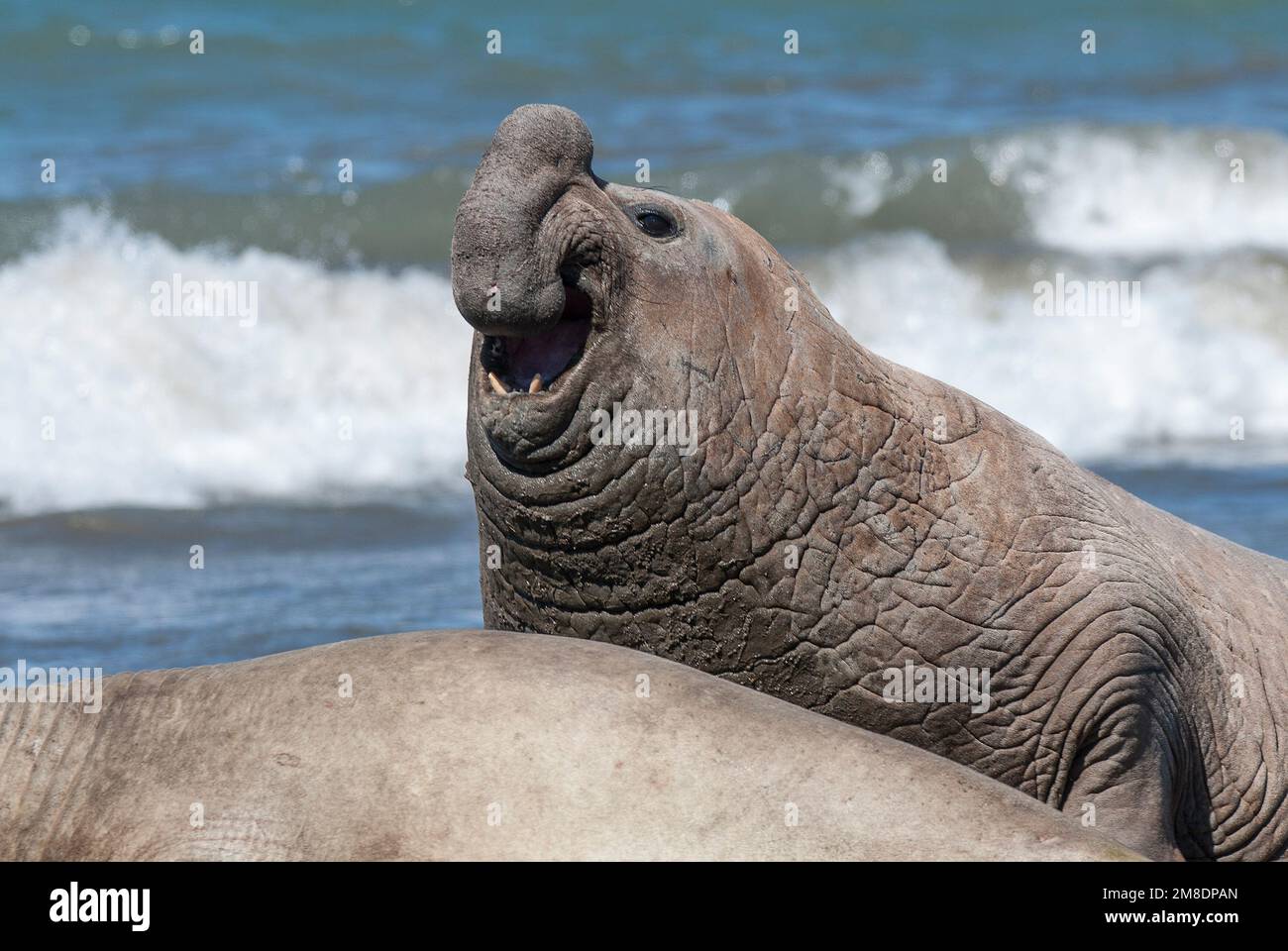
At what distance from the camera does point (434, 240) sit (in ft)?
52.1

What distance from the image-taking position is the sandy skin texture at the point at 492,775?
366cm

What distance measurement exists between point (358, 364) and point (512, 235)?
8.82 meters

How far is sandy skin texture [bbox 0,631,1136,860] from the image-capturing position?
3.66 metres

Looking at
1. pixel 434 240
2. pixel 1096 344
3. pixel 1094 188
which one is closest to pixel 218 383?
pixel 434 240

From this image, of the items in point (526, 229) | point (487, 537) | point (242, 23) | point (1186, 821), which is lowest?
point (1186, 821)

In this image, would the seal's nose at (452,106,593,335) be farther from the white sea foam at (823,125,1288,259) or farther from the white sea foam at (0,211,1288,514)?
the white sea foam at (823,125,1288,259)

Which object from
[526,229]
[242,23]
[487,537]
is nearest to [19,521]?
[487,537]

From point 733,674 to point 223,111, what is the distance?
15.5m

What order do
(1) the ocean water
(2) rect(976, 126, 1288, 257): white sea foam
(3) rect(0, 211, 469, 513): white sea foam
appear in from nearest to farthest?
1. (1) the ocean water
2. (3) rect(0, 211, 469, 513): white sea foam
3. (2) rect(976, 126, 1288, 257): white sea foam

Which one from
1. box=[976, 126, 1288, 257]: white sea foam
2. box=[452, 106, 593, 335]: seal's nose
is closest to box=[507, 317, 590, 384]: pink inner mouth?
box=[452, 106, 593, 335]: seal's nose

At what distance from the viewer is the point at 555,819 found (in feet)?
12.1

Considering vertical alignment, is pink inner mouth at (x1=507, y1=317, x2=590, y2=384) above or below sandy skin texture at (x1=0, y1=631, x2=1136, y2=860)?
above
